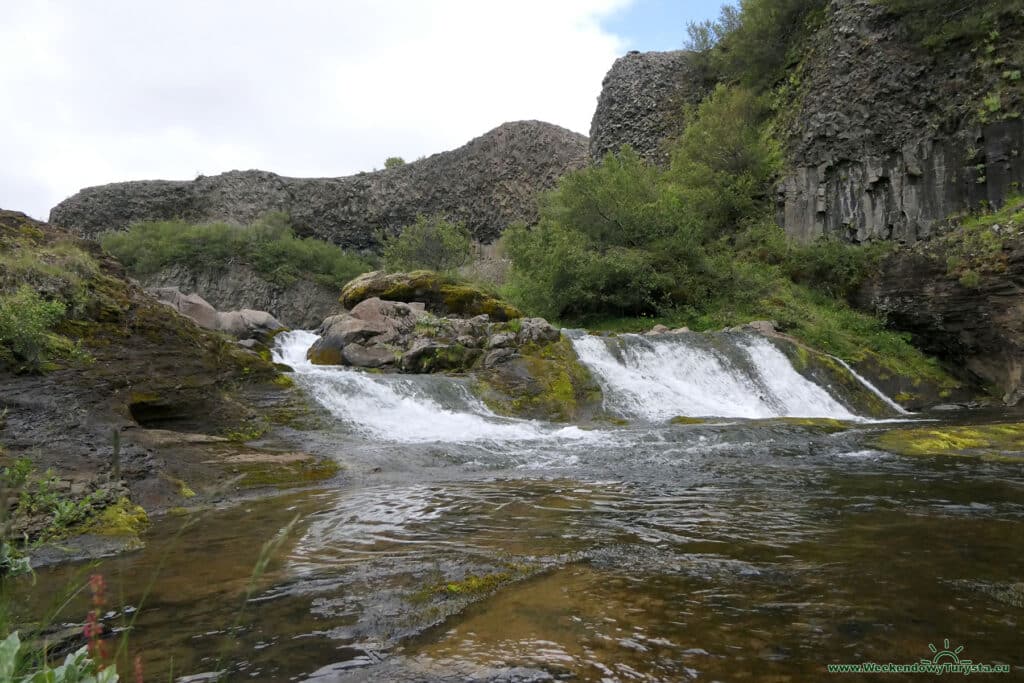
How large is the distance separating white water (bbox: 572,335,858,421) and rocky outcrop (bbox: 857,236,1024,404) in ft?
16.3

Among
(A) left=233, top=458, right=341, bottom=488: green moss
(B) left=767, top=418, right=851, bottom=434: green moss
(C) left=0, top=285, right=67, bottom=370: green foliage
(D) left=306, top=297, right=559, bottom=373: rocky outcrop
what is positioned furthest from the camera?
(D) left=306, top=297, right=559, bottom=373: rocky outcrop

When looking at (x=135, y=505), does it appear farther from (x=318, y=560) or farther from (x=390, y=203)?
(x=390, y=203)

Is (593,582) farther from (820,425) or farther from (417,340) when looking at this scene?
(417,340)

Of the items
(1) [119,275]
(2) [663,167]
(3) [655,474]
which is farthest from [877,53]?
(1) [119,275]

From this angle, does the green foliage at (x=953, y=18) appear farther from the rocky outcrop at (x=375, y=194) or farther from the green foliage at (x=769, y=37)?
the rocky outcrop at (x=375, y=194)

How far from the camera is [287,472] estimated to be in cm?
727

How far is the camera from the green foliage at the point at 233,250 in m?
35.8

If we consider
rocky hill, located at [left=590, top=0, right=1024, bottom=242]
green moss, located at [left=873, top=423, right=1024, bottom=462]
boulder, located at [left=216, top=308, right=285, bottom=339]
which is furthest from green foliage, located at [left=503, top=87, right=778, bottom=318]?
green moss, located at [left=873, top=423, right=1024, bottom=462]

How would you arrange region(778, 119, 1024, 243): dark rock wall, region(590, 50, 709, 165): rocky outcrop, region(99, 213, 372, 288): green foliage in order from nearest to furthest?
region(778, 119, 1024, 243): dark rock wall < region(590, 50, 709, 165): rocky outcrop < region(99, 213, 372, 288): green foliage

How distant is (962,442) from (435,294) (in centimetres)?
1436

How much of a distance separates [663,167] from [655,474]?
27.0 meters

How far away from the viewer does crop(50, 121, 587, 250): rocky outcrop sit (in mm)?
40438

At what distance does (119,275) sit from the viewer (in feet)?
28.2

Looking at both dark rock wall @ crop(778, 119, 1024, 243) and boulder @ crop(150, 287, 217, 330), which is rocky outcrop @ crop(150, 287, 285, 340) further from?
dark rock wall @ crop(778, 119, 1024, 243)
